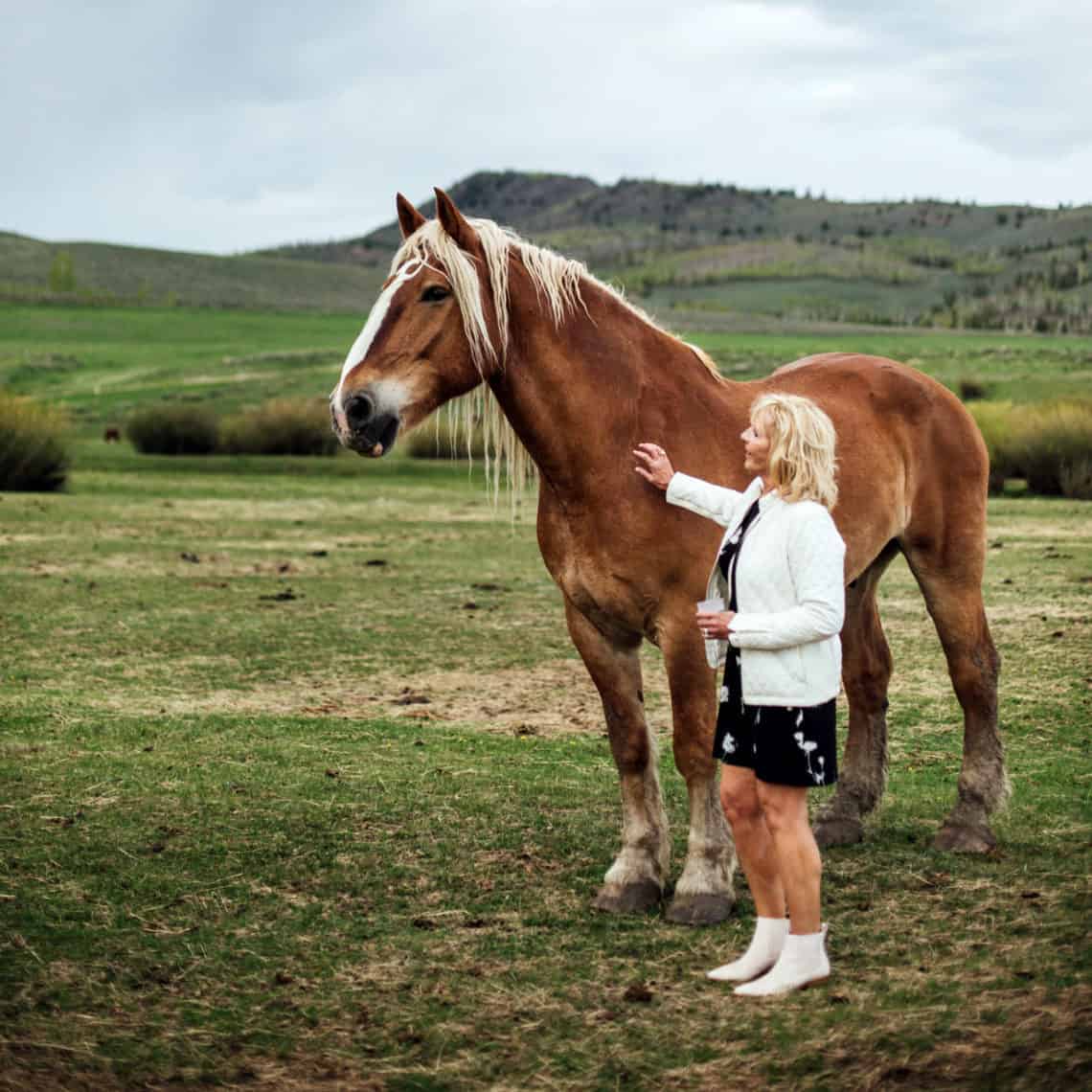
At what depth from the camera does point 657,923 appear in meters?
4.81

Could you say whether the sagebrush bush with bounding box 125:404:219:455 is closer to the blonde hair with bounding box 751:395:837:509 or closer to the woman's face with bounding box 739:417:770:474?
the woman's face with bounding box 739:417:770:474

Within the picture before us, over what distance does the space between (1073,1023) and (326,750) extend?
4.55 m

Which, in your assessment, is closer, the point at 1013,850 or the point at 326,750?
the point at 1013,850

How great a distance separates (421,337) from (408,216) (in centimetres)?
54

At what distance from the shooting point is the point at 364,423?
14.6 feet

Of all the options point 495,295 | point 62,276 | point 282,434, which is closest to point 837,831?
point 495,295

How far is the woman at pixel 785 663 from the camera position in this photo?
4039 millimetres

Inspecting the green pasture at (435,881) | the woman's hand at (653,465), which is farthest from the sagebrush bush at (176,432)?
the woman's hand at (653,465)

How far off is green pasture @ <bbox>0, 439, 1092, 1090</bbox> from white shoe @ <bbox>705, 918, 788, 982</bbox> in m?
0.11

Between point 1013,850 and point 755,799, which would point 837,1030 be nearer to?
point 755,799

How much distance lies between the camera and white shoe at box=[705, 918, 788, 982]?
423 cm

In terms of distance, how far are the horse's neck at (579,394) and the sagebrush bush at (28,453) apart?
19.6 m

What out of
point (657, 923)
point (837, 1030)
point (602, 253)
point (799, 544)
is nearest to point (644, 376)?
point (799, 544)

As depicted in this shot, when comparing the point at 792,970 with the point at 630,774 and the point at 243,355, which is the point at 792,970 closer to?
the point at 630,774
